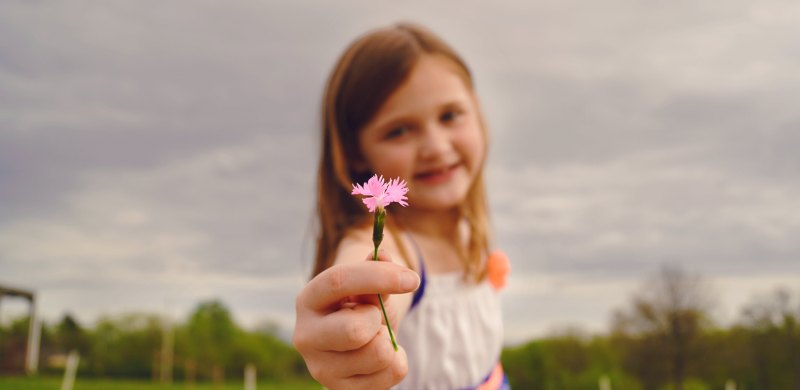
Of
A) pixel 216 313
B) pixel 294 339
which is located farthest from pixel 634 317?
pixel 216 313

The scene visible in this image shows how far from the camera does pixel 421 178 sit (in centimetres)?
258

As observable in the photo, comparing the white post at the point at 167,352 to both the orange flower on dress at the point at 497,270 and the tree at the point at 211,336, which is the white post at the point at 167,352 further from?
the orange flower on dress at the point at 497,270

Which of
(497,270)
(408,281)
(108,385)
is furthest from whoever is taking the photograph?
(108,385)

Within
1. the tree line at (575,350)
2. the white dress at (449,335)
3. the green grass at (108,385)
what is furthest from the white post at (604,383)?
the green grass at (108,385)

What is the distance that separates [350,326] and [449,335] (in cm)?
142

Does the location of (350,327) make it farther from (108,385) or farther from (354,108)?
(108,385)

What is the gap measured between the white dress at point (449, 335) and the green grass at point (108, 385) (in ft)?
124

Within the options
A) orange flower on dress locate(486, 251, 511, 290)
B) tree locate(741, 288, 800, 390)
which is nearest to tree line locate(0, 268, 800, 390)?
tree locate(741, 288, 800, 390)

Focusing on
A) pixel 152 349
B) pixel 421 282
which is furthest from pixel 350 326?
pixel 152 349

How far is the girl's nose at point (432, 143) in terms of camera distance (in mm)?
2451

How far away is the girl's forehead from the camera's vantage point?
248 centimetres

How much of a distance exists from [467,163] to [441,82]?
37 centimetres

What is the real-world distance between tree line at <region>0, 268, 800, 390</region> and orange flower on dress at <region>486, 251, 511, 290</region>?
74.7 feet

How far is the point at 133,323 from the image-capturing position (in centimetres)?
4678
